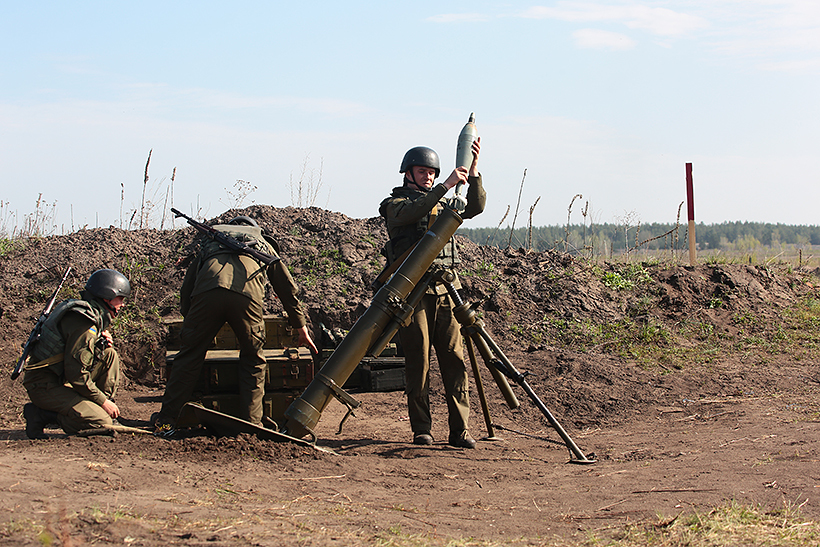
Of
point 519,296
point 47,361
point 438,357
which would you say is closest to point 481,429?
point 438,357

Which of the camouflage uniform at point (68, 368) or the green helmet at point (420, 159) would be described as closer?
the camouflage uniform at point (68, 368)

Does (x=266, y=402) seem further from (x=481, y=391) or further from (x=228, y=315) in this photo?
(x=481, y=391)

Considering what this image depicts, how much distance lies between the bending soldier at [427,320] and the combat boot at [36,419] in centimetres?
275

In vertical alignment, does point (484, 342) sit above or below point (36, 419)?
above

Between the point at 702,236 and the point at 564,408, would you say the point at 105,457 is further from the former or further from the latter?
the point at 702,236

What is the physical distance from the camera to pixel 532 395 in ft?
Result: 16.3

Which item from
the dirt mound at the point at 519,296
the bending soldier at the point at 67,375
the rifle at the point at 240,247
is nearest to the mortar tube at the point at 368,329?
the rifle at the point at 240,247

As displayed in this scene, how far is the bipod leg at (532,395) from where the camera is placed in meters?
4.96

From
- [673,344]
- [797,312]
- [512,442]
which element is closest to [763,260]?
[797,312]

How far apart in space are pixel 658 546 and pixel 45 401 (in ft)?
14.0

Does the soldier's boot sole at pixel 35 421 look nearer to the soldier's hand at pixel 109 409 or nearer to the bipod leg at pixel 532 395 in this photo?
the soldier's hand at pixel 109 409

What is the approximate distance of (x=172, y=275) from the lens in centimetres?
969

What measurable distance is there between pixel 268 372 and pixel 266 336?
115 cm

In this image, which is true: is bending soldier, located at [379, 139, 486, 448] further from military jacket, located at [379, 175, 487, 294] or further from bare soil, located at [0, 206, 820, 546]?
bare soil, located at [0, 206, 820, 546]
